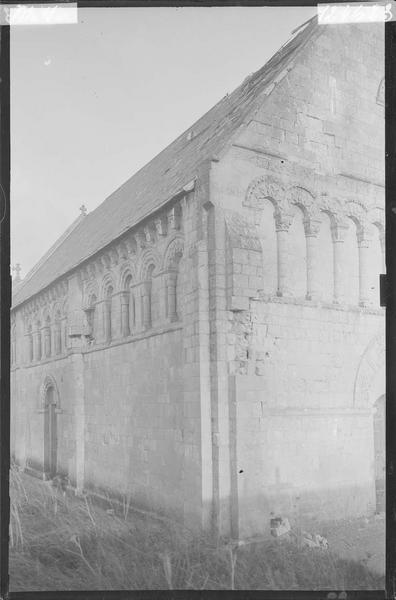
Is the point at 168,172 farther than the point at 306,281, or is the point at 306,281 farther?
the point at 168,172

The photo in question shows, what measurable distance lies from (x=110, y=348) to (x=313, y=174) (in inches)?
145

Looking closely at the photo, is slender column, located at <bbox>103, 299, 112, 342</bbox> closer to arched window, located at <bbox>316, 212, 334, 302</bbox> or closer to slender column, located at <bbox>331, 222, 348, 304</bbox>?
arched window, located at <bbox>316, 212, 334, 302</bbox>

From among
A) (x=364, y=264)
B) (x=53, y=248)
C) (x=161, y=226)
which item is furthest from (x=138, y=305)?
(x=364, y=264)

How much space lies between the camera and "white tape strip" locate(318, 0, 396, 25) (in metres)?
6.89

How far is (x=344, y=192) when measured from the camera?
8422 millimetres

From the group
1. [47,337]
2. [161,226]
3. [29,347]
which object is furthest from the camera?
[47,337]

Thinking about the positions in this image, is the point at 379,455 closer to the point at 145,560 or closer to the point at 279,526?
the point at 279,526

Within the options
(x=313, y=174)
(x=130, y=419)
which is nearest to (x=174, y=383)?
(x=130, y=419)

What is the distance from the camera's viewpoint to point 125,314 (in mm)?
8523

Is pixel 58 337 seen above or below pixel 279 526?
above

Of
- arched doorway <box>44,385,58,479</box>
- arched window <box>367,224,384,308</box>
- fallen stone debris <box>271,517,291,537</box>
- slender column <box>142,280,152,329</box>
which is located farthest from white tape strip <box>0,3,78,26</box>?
fallen stone debris <box>271,517,291,537</box>

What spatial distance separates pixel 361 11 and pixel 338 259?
10.5 ft

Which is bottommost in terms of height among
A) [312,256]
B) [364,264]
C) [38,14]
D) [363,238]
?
[364,264]

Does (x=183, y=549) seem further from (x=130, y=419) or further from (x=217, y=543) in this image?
(x=130, y=419)
